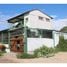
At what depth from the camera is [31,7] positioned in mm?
5344

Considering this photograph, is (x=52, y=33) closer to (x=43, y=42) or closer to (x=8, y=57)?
(x=43, y=42)

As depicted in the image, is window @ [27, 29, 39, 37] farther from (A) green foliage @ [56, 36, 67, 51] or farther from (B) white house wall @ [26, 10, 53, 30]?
(A) green foliage @ [56, 36, 67, 51]

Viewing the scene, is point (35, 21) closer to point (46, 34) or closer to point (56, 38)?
point (46, 34)

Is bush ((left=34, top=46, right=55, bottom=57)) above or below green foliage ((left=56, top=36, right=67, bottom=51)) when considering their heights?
below

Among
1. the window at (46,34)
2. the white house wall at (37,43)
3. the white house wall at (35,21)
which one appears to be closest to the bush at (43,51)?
the white house wall at (37,43)

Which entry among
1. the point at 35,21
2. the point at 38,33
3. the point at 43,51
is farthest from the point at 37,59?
the point at 35,21

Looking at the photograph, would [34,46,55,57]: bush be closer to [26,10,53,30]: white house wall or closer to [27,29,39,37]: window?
[27,29,39,37]: window

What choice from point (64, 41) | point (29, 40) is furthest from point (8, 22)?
point (64, 41)

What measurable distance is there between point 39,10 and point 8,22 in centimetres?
46

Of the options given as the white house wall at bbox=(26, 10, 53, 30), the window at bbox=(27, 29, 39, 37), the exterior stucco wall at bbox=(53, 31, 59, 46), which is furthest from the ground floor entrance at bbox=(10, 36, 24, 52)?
the exterior stucco wall at bbox=(53, 31, 59, 46)

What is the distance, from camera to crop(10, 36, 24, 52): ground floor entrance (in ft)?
17.7

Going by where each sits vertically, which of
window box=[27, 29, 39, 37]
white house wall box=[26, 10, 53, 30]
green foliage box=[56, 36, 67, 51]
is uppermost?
white house wall box=[26, 10, 53, 30]

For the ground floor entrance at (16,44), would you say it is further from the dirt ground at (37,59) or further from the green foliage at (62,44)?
the green foliage at (62,44)

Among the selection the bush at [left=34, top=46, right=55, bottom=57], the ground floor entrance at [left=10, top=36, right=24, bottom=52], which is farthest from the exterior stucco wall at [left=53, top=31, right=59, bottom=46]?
the ground floor entrance at [left=10, top=36, right=24, bottom=52]
